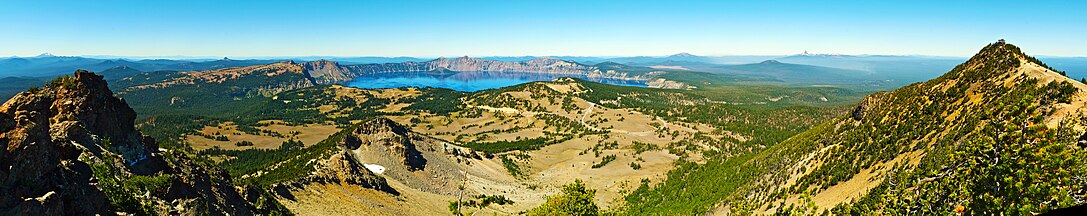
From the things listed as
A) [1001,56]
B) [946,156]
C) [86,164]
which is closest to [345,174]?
[86,164]

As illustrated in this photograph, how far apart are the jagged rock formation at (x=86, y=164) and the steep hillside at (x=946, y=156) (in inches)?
1064

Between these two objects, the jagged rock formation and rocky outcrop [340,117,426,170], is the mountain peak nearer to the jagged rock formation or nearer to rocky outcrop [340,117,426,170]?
the jagged rock formation

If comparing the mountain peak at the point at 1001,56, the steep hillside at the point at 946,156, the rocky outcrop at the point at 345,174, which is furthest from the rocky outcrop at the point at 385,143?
the mountain peak at the point at 1001,56

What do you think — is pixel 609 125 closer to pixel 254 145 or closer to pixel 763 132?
pixel 763 132

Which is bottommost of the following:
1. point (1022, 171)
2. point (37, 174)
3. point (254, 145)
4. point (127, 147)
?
point (254, 145)

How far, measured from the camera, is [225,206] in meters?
32.4

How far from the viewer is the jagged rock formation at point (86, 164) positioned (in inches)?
683

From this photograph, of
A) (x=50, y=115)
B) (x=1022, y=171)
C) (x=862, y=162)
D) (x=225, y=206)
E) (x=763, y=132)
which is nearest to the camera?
(x=1022, y=171)

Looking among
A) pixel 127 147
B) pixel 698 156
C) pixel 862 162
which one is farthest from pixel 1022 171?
pixel 698 156

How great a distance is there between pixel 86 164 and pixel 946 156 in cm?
4571

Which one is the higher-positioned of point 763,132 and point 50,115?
point 50,115

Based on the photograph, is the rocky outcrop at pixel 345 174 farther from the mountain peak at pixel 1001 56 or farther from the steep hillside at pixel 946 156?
the mountain peak at pixel 1001 56

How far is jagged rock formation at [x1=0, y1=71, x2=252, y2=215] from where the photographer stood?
17344 millimetres

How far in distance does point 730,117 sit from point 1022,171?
604ft
